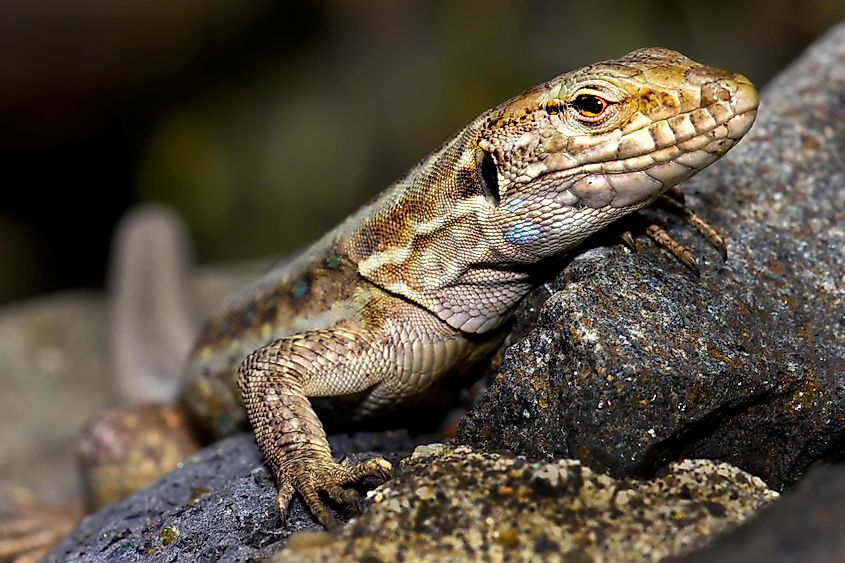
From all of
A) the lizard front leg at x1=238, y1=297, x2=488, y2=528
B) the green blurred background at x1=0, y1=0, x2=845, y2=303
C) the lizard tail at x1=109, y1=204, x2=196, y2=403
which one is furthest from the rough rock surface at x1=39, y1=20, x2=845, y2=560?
the green blurred background at x1=0, y1=0, x2=845, y2=303

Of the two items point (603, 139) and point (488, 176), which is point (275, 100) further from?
point (603, 139)

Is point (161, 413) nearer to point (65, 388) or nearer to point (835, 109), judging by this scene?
point (65, 388)

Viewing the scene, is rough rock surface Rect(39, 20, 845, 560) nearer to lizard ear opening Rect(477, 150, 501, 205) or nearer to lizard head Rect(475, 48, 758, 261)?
lizard head Rect(475, 48, 758, 261)

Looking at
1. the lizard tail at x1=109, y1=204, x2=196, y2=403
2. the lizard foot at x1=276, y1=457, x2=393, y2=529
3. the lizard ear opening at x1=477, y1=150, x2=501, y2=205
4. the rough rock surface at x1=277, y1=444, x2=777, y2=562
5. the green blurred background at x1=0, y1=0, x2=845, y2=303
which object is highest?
the green blurred background at x1=0, y1=0, x2=845, y2=303

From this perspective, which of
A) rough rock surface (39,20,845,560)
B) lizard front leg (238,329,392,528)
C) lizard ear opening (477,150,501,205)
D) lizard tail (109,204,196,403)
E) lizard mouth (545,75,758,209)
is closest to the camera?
rough rock surface (39,20,845,560)

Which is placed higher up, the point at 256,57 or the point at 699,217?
the point at 256,57

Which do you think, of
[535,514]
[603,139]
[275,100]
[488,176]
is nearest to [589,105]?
[603,139]

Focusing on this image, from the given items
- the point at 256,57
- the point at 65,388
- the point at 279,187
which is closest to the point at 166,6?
the point at 256,57
